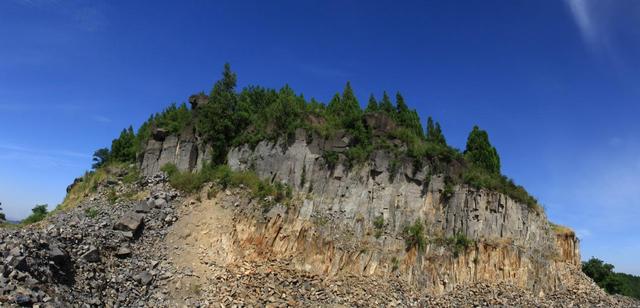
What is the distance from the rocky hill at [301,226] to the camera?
76.7 ft

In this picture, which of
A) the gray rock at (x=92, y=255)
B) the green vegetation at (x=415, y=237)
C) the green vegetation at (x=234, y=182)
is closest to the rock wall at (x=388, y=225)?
the green vegetation at (x=415, y=237)

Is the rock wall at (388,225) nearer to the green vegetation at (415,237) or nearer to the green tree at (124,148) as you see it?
the green vegetation at (415,237)

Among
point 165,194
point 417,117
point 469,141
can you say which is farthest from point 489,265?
point 165,194

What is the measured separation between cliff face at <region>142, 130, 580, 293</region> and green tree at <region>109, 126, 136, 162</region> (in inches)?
→ 251

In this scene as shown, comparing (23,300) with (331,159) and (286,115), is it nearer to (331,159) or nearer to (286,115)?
(331,159)

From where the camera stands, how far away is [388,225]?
27922 mm

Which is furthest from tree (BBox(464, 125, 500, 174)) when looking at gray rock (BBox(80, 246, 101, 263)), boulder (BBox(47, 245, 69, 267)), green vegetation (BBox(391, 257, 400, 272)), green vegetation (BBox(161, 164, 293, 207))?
boulder (BBox(47, 245, 69, 267))

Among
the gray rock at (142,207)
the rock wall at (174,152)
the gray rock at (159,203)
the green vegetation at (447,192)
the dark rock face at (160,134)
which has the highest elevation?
the dark rock face at (160,134)

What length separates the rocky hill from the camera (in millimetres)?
23375

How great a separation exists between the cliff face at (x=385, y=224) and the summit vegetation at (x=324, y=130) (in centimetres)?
66

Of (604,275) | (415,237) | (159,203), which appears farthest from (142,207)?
(604,275)

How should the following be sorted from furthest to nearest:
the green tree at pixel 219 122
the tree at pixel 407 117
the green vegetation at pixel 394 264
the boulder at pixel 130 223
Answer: the tree at pixel 407 117 < the green tree at pixel 219 122 < the green vegetation at pixel 394 264 < the boulder at pixel 130 223

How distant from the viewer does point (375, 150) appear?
30.0m

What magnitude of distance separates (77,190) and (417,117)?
27.8 meters
